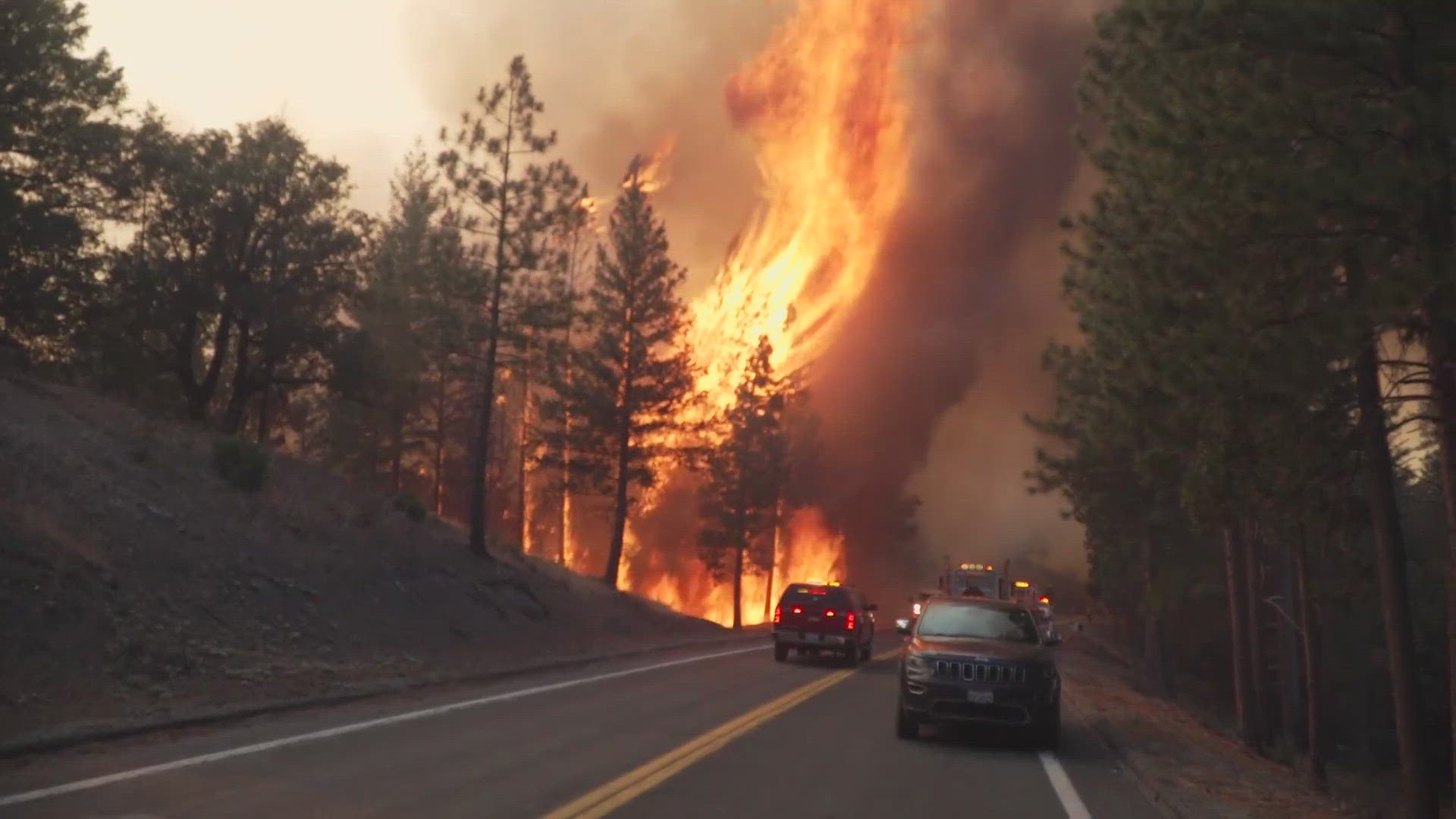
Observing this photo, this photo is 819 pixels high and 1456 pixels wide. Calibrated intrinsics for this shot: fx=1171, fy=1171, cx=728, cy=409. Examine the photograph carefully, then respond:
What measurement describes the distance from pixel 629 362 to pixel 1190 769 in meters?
32.6

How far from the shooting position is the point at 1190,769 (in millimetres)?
13062

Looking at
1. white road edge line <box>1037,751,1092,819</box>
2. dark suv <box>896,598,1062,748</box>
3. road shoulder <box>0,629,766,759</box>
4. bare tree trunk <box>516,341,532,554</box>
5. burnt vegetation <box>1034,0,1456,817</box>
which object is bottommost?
white road edge line <box>1037,751,1092,819</box>

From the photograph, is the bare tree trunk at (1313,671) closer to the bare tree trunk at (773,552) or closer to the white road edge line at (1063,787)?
the white road edge line at (1063,787)

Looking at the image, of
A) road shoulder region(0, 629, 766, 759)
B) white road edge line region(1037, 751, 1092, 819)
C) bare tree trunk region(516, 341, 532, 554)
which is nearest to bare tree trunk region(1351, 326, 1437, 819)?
white road edge line region(1037, 751, 1092, 819)

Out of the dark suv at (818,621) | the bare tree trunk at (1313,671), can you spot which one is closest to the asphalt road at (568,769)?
the bare tree trunk at (1313,671)

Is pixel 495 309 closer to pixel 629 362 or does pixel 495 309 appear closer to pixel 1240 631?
pixel 629 362

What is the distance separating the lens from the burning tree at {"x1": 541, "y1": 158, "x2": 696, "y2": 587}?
43.0 meters

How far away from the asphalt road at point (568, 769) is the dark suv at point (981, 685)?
38 cm

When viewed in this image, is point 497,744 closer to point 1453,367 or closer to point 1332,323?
point 1332,323

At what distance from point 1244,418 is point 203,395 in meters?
31.5

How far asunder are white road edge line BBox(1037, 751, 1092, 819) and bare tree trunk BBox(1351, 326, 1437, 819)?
472 centimetres

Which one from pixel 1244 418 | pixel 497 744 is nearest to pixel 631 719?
pixel 497 744

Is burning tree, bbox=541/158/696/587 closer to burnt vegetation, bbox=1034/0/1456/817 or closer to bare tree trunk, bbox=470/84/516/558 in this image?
bare tree trunk, bbox=470/84/516/558

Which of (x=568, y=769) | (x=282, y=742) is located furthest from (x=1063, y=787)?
(x=282, y=742)
